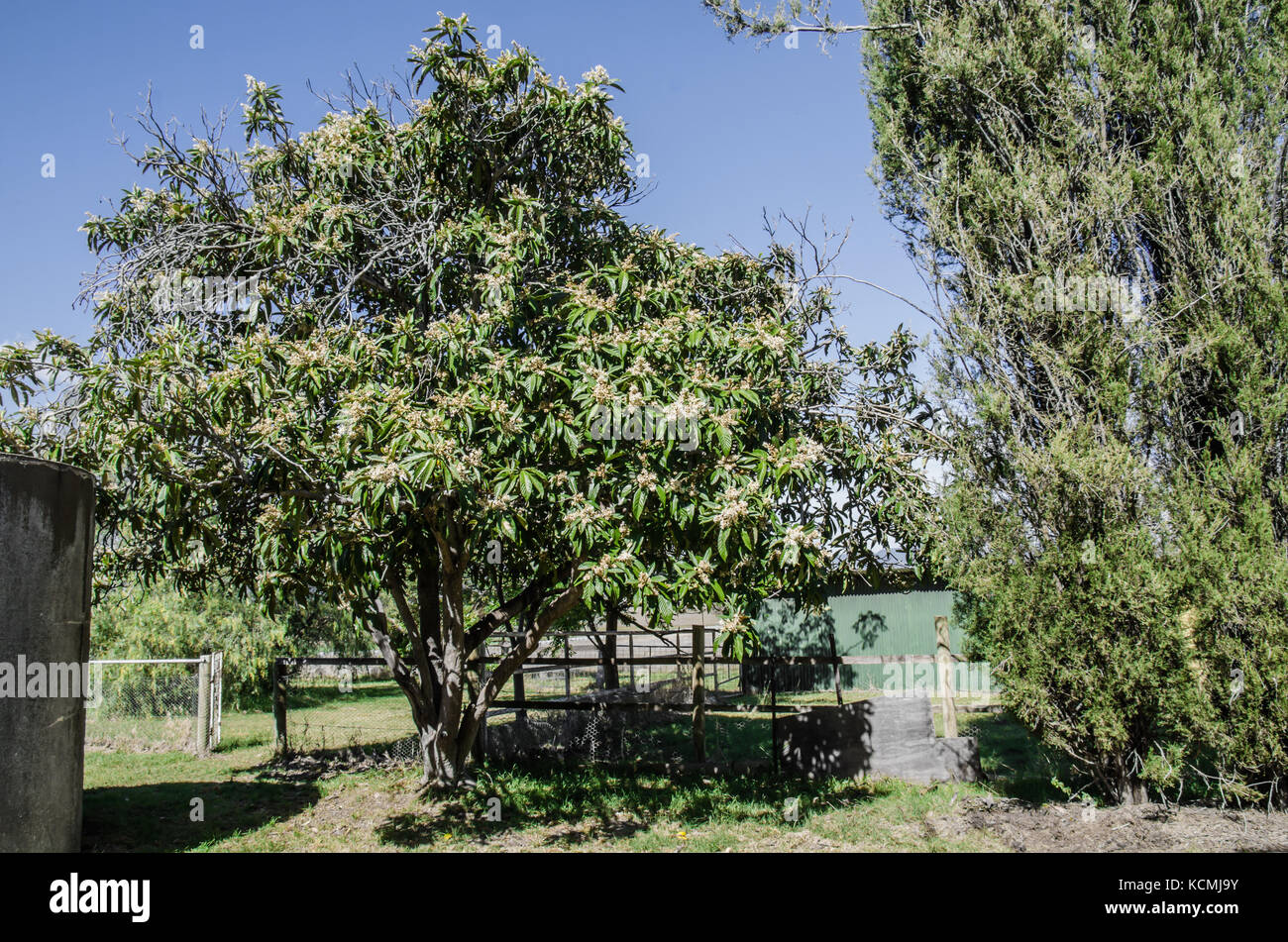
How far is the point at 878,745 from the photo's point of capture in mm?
9016

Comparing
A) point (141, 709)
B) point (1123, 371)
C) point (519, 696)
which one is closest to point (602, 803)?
point (519, 696)

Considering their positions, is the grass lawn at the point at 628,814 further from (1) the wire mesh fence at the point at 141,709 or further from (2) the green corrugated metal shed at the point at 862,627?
(2) the green corrugated metal shed at the point at 862,627

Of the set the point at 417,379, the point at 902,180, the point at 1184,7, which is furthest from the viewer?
the point at 902,180

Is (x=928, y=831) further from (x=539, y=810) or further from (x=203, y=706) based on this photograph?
(x=203, y=706)

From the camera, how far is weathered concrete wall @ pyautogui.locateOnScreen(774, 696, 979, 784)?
873 cm

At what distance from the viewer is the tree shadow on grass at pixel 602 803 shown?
24.7 feet

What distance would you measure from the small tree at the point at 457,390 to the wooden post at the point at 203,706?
11.5ft

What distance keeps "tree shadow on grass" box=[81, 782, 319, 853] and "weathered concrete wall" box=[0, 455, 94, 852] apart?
1.33 metres

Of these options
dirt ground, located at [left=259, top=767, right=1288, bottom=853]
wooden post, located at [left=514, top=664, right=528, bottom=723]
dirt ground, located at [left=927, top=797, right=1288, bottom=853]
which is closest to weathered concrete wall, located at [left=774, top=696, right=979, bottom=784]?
dirt ground, located at [left=259, top=767, right=1288, bottom=853]
